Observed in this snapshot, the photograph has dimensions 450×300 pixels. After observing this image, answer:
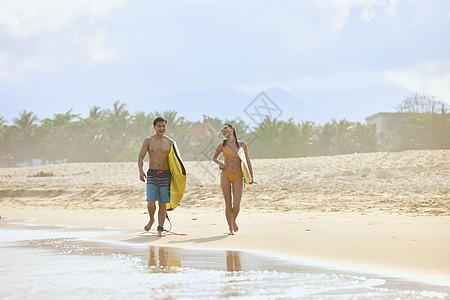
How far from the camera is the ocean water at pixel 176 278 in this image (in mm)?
3670

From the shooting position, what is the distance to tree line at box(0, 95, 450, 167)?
4300 centimetres

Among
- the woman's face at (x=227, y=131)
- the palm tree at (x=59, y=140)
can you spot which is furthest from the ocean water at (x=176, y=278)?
the palm tree at (x=59, y=140)

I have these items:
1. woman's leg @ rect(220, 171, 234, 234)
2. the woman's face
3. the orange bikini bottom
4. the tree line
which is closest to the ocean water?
woman's leg @ rect(220, 171, 234, 234)

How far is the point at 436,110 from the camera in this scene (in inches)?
1332

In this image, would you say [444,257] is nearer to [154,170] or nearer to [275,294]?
[275,294]

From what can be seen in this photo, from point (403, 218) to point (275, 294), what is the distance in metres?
5.48

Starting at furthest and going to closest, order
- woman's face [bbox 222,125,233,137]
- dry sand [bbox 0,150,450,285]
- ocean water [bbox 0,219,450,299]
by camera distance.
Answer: woman's face [bbox 222,125,233,137] < dry sand [bbox 0,150,450,285] < ocean water [bbox 0,219,450,299]

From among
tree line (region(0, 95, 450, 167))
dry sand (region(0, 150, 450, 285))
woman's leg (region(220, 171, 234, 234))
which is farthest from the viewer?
tree line (region(0, 95, 450, 167))

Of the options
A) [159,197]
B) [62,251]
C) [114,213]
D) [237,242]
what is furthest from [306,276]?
[114,213]

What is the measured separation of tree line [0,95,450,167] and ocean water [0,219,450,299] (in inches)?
1142

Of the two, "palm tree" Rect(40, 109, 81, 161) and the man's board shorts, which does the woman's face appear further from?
"palm tree" Rect(40, 109, 81, 161)

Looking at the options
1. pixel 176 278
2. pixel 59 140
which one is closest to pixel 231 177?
pixel 176 278

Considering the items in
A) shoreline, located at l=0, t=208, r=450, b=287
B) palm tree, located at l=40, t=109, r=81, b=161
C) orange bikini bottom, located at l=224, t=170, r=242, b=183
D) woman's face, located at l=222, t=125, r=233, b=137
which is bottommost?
shoreline, located at l=0, t=208, r=450, b=287

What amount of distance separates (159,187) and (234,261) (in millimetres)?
2784
